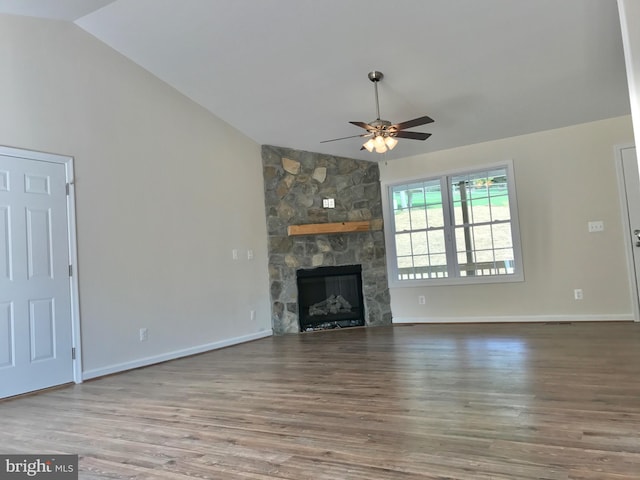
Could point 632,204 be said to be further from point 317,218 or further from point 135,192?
point 135,192

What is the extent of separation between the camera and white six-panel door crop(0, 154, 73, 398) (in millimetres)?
3684

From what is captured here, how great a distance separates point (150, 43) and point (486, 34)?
3.30 m

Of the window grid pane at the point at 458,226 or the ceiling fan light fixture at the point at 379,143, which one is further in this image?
the window grid pane at the point at 458,226

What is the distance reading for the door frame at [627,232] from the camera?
547 cm

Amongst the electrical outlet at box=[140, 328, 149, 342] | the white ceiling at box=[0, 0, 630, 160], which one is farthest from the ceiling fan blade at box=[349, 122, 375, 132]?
the electrical outlet at box=[140, 328, 149, 342]

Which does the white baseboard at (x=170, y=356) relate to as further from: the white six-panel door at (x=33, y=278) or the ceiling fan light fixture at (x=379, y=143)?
the ceiling fan light fixture at (x=379, y=143)

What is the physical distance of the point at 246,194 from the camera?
245 inches

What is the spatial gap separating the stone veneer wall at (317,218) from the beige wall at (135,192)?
0.41 meters

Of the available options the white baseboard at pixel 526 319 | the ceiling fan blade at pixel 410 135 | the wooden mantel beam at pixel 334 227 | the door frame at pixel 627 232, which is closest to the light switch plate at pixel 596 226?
the door frame at pixel 627 232

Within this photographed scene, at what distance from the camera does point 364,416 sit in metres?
2.63

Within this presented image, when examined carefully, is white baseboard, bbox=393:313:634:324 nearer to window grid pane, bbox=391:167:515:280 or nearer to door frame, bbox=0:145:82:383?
window grid pane, bbox=391:167:515:280

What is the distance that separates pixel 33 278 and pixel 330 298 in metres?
4.06

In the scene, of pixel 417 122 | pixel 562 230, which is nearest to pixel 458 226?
pixel 562 230

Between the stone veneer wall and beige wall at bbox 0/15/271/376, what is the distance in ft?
1.36
